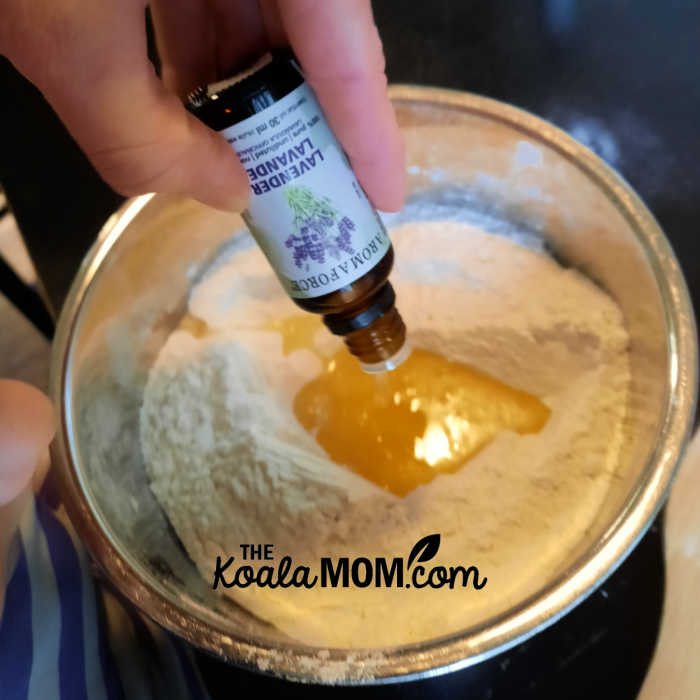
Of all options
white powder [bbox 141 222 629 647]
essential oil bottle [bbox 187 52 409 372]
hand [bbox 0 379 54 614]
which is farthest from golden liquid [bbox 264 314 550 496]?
hand [bbox 0 379 54 614]

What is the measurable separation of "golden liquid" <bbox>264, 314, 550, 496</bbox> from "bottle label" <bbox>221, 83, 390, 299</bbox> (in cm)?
17

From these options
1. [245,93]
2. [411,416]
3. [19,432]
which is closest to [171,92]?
[245,93]

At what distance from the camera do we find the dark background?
70cm

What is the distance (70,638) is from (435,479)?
0.30 meters

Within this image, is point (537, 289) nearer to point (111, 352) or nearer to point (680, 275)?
point (680, 275)

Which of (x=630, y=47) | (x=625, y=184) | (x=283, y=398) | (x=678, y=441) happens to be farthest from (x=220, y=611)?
(x=630, y=47)

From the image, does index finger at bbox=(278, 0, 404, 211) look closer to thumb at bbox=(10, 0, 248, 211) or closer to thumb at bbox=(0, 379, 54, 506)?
thumb at bbox=(10, 0, 248, 211)

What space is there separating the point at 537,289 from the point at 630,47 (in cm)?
31

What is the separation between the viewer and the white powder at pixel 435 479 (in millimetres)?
536

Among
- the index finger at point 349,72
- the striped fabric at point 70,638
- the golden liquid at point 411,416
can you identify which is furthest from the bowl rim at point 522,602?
the index finger at point 349,72

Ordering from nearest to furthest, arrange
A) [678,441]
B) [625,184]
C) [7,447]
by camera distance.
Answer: [7,447]
[678,441]
[625,184]

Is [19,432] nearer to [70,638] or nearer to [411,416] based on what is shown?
[70,638]

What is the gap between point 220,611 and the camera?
0.53m

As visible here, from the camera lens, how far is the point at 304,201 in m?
0.45
